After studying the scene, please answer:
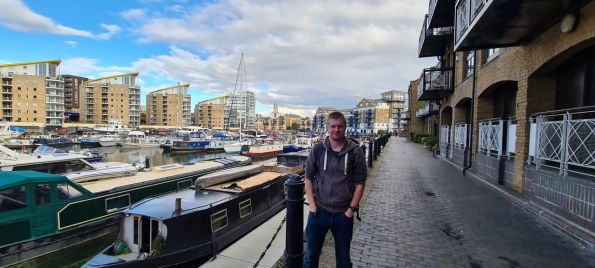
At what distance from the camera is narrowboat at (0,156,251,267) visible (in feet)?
21.8

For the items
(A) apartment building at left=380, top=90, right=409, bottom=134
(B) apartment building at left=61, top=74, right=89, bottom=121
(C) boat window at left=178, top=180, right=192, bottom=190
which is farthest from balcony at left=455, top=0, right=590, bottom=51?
(B) apartment building at left=61, top=74, right=89, bottom=121

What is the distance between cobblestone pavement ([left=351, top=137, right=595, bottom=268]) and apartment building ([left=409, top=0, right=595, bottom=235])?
653 millimetres

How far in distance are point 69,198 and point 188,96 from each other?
4964 inches

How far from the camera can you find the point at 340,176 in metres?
2.86

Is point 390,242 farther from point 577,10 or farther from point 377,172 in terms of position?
point 377,172

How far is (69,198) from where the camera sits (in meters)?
7.79

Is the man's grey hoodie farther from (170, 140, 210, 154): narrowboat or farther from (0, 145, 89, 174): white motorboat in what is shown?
(170, 140, 210, 154): narrowboat

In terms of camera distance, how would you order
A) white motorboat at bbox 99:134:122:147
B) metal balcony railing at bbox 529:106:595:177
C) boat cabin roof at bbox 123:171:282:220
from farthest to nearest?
1. white motorboat at bbox 99:134:122:147
2. boat cabin roof at bbox 123:171:282:220
3. metal balcony railing at bbox 529:106:595:177

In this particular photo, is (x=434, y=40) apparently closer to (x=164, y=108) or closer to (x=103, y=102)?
(x=103, y=102)

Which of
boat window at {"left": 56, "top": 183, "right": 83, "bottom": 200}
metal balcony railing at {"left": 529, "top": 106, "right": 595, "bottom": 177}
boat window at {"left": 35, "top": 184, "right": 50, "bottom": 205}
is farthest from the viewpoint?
boat window at {"left": 56, "top": 183, "right": 83, "bottom": 200}

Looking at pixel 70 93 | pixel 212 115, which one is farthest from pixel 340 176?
pixel 70 93

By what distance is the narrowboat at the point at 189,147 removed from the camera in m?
41.9

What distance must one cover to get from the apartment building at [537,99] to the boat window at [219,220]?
6417 mm

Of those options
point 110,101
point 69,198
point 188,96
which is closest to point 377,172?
point 69,198
